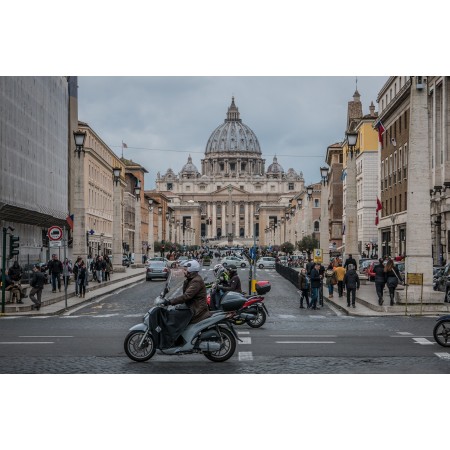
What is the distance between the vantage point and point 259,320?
71.5 feet

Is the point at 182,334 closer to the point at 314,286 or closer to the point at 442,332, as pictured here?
the point at 442,332

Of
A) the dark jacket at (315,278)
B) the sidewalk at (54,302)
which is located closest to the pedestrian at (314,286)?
the dark jacket at (315,278)

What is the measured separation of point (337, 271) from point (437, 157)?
1716 centimetres

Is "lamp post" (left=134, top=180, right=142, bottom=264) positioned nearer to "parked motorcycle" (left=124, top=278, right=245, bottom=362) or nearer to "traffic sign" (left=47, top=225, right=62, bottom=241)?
"traffic sign" (left=47, top=225, right=62, bottom=241)

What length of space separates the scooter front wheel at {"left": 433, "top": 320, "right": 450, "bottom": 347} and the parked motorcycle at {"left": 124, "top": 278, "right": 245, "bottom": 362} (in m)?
4.36

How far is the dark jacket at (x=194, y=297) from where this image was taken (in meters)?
13.3

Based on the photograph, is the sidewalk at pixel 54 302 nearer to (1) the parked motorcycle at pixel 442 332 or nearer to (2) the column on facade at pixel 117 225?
(1) the parked motorcycle at pixel 442 332

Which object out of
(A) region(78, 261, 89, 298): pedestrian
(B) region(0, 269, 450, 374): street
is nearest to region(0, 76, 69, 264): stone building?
(A) region(78, 261, 89, 298): pedestrian

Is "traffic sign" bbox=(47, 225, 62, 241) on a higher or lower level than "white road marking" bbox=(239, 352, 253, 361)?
higher

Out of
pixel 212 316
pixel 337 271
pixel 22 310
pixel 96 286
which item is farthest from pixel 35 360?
pixel 96 286

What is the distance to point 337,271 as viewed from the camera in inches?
1316

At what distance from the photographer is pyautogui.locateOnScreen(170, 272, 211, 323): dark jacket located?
1331 centimetres

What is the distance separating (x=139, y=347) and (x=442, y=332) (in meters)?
5.78

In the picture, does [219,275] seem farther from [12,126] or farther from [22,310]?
[12,126]
